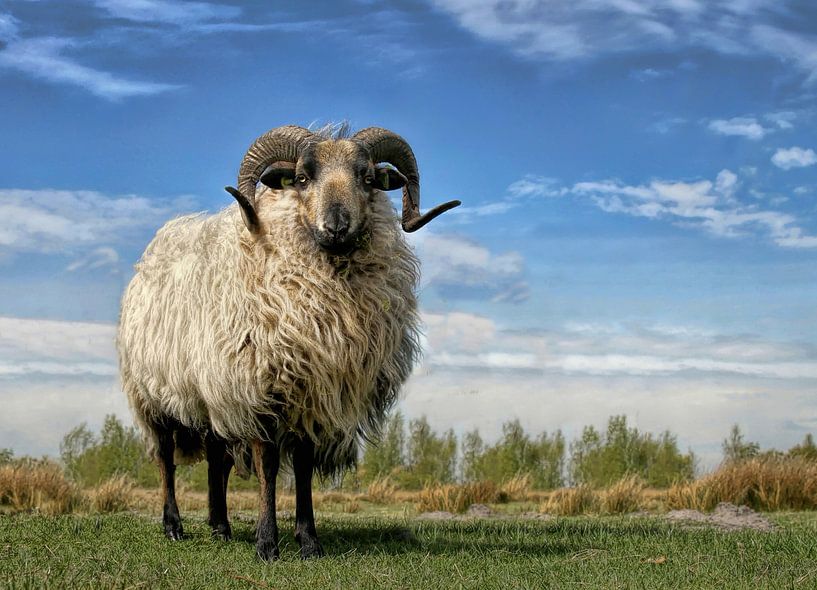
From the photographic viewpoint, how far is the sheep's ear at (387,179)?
909cm

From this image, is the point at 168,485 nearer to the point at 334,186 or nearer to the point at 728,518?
the point at 334,186

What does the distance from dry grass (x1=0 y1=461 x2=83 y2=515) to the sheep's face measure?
27.2 ft

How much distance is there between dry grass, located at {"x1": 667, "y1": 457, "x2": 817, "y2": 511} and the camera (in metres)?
14.6

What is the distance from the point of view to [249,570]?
758 centimetres

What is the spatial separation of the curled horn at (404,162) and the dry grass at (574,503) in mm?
7088

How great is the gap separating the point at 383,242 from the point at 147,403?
411 cm

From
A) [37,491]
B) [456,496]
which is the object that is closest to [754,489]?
[456,496]

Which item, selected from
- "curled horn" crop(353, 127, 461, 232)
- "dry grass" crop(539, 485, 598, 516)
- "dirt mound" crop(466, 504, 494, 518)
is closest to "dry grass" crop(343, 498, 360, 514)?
"dirt mound" crop(466, 504, 494, 518)

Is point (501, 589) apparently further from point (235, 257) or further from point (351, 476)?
point (351, 476)

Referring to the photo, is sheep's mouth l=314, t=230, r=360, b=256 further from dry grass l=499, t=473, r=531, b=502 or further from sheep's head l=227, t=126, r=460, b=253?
dry grass l=499, t=473, r=531, b=502

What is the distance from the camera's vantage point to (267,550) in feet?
→ 27.3

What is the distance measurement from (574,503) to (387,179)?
771cm

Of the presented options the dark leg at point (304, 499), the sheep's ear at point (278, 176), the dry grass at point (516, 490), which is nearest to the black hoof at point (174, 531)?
the dark leg at point (304, 499)

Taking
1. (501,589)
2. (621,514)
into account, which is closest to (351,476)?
(621,514)
